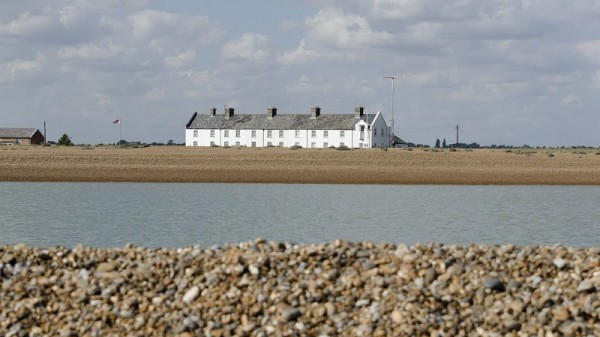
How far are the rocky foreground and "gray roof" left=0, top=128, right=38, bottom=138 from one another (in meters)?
139

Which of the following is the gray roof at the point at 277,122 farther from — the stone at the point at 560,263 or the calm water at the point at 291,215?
the stone at the point at 560,263

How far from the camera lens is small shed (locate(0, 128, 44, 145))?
149 metres

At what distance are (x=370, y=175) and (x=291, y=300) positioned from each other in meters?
60.2

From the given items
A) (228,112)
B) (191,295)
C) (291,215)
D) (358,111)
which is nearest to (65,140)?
(228,112)

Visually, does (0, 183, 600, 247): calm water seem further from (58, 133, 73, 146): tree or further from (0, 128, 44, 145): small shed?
(0, 128, 44, 145): small shed

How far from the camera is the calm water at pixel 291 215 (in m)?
29.5

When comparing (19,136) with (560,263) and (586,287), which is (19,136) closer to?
(560,263)

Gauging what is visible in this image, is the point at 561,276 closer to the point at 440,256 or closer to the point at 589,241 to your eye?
the point at 440,256

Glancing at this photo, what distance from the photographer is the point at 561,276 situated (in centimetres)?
1559

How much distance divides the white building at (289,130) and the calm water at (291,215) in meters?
51.4

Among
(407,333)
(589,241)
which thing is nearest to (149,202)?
(589,241)

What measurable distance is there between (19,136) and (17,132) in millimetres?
1309

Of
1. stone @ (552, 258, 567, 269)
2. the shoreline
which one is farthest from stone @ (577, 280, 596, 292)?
the shoreline

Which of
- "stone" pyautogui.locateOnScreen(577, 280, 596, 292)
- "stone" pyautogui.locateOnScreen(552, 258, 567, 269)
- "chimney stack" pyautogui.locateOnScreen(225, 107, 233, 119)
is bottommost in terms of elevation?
"stone" pyautogui.locateOnScreen(577, 280, 596, 292)
